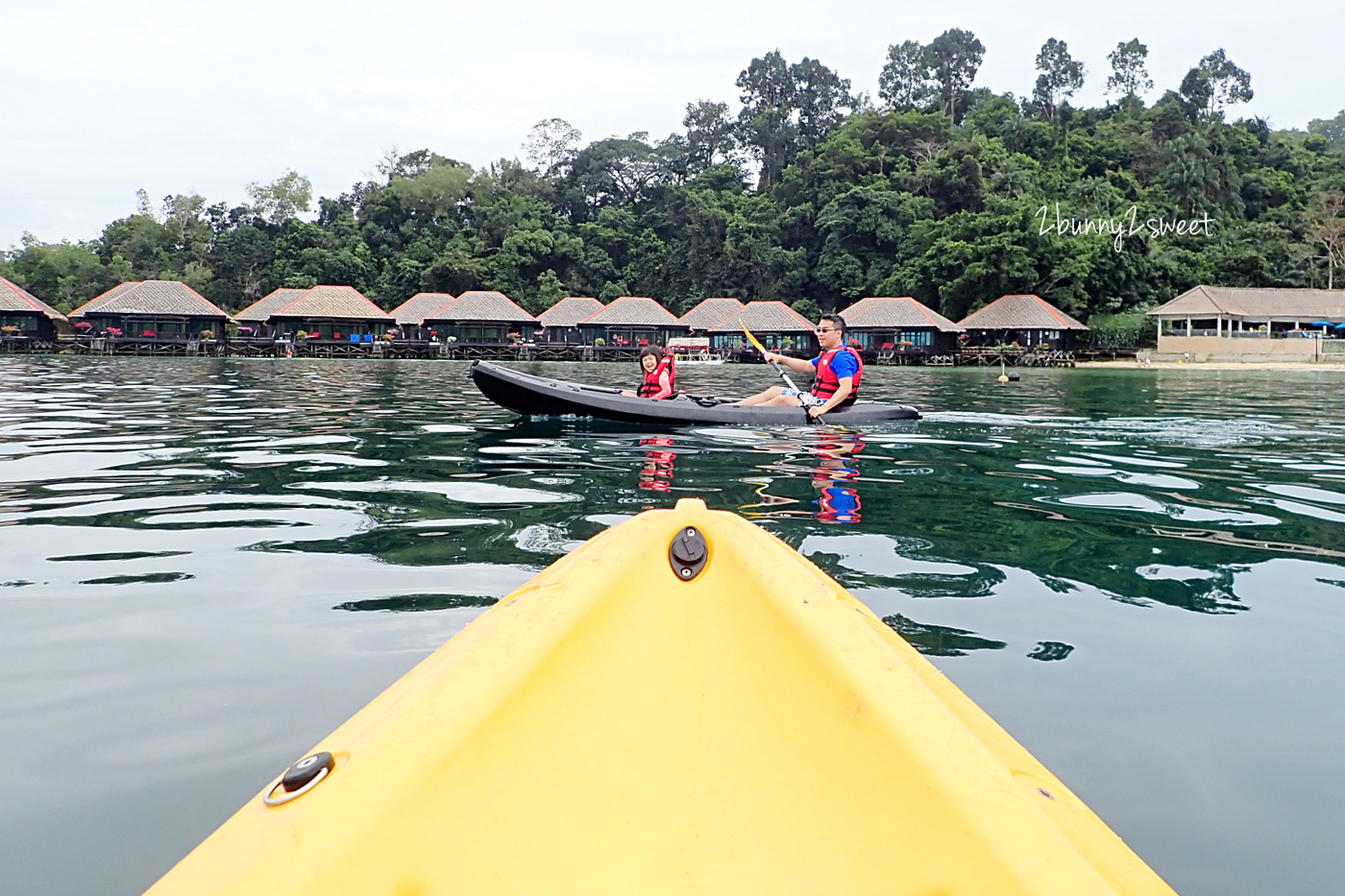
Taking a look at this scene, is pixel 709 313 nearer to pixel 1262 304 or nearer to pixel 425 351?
pixel 425 351

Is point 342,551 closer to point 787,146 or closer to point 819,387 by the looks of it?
point 819,387

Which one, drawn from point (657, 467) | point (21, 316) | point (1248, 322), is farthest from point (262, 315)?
point (1248, 322)

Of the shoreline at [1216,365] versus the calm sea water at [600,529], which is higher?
the shoreline at [1216,365]

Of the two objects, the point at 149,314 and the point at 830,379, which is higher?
the point at 149,314

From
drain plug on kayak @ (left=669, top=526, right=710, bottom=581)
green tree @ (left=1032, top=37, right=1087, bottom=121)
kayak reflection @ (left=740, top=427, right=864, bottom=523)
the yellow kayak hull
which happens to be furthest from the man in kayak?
green tree @ (left=1032, top=37, right=1087, bottom=121)

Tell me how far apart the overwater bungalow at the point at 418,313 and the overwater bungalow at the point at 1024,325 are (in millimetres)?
21722

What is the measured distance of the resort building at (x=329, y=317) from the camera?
3650cm

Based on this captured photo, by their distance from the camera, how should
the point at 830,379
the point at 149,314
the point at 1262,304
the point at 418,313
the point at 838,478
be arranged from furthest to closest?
the point at 418,313 → the point at 1262,304 → the point at 149,314 → the point at 830,379 → the point at 838,478

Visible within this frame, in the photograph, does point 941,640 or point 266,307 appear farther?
point 266,307

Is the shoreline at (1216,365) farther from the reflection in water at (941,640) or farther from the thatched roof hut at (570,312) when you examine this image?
the reflection in water at (941,640)

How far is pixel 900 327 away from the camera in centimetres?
3678

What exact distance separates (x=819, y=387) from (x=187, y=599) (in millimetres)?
6642

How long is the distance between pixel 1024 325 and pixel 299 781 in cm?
3710

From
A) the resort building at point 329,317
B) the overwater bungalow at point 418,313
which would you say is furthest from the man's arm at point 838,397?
the overwater bungalow at point 418,313
